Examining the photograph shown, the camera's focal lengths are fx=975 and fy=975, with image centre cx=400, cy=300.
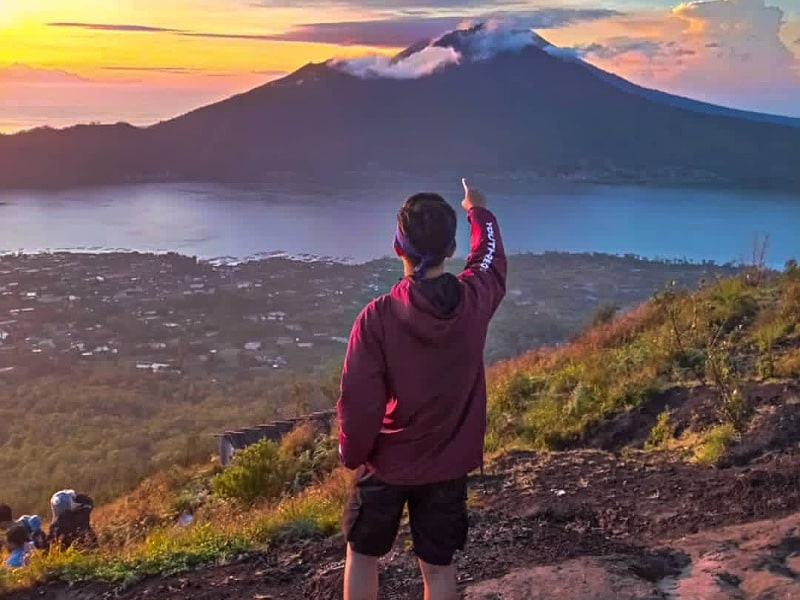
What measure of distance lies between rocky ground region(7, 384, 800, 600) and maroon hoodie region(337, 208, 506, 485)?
0.90 m

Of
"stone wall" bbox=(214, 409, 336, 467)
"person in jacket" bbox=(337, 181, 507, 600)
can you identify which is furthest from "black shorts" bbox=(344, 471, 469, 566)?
"stone wall" bbox=(214, 409, 336, 467)

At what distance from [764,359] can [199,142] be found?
284 feet

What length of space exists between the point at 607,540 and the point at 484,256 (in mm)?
1746

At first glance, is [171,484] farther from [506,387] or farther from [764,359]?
[764,359]

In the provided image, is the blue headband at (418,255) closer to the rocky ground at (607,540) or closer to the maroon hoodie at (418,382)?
the maroon hoodie at (418,382)

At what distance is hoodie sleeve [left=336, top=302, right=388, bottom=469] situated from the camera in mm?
2789

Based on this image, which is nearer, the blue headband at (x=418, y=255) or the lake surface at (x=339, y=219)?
the blue headband at (x=418, y=255)

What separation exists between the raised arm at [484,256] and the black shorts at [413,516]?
22.9 inches

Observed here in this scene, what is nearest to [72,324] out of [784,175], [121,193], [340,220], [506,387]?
[340,220]

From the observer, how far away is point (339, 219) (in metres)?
75.7

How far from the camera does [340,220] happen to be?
75.1 meters

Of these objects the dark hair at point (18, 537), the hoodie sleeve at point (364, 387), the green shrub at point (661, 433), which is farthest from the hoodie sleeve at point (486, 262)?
the dark hair at point (18, 537)

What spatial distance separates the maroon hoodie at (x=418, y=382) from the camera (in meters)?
2.80

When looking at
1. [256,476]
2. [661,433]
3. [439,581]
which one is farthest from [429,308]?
[256,476]
